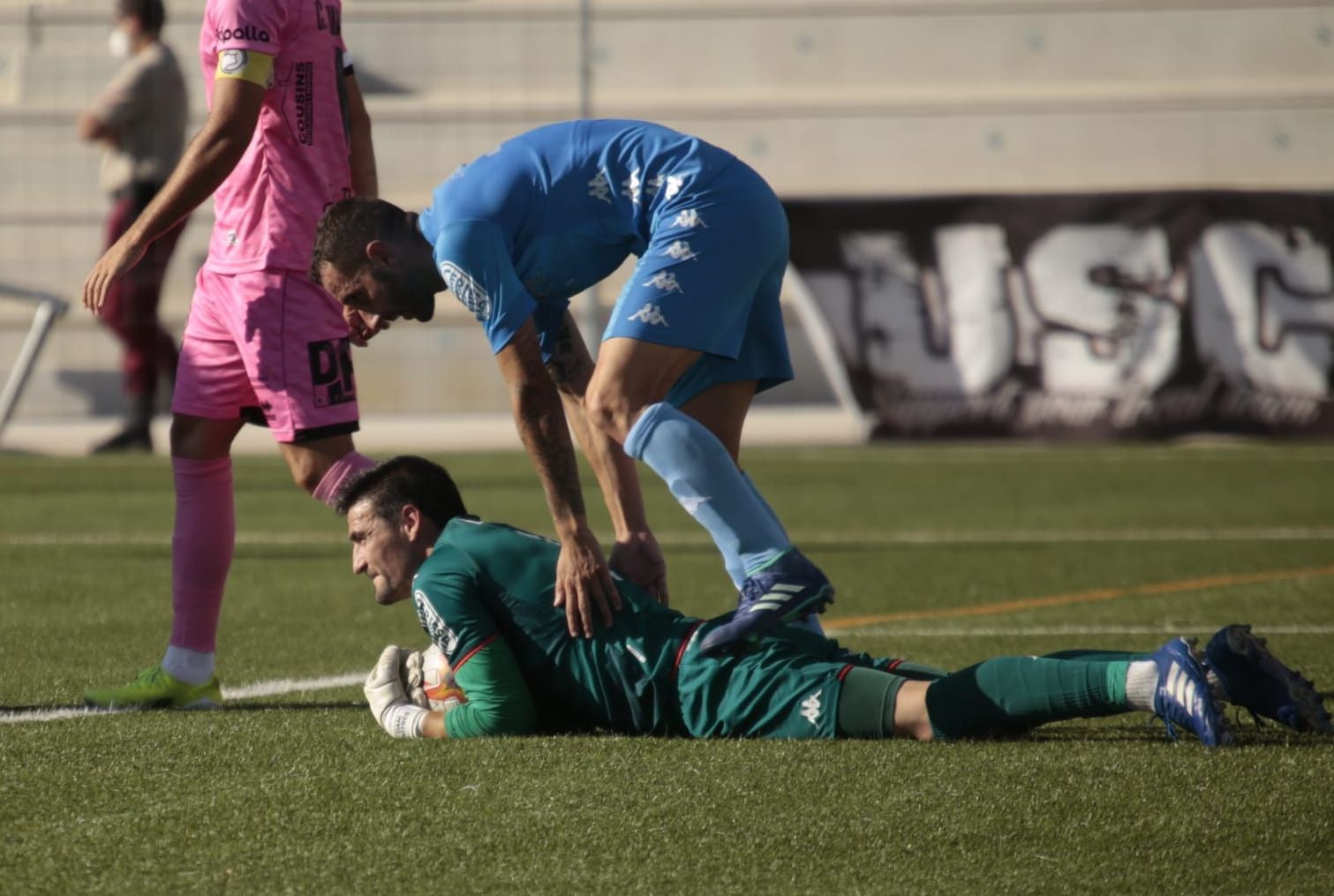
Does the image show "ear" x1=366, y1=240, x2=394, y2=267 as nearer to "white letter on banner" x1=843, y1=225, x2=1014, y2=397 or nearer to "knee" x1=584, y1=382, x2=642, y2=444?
"knee" x1=584, y1=382, x2=642, y2=444

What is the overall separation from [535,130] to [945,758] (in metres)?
1.61

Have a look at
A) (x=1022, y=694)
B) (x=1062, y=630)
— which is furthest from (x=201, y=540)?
(x=1062, y=630)

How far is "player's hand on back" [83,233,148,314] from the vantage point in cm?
434

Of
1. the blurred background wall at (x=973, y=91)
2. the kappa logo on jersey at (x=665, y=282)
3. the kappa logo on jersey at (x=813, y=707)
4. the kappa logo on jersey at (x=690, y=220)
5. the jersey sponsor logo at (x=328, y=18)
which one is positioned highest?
the jersey sponsor logo at (x=328, y=18)

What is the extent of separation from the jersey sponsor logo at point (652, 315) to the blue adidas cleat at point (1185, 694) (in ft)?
3.80

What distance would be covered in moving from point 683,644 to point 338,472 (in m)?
1.18

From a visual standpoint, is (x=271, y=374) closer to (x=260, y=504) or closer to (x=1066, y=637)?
(x=1066, y=637)

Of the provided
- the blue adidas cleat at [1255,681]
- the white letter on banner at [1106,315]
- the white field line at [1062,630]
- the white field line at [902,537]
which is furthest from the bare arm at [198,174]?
the white letter on banner at [1106,315]

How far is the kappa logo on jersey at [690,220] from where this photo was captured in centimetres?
398

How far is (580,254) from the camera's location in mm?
4074

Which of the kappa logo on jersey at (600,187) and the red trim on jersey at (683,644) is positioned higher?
the kappa logo on jersey at (600,187)

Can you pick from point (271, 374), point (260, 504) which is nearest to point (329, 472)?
point (271, 374)

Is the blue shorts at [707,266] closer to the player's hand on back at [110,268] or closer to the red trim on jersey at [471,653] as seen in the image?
the red trim on jersey at [471,653]

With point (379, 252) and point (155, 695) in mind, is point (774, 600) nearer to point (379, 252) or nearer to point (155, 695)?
point (379, 252)
